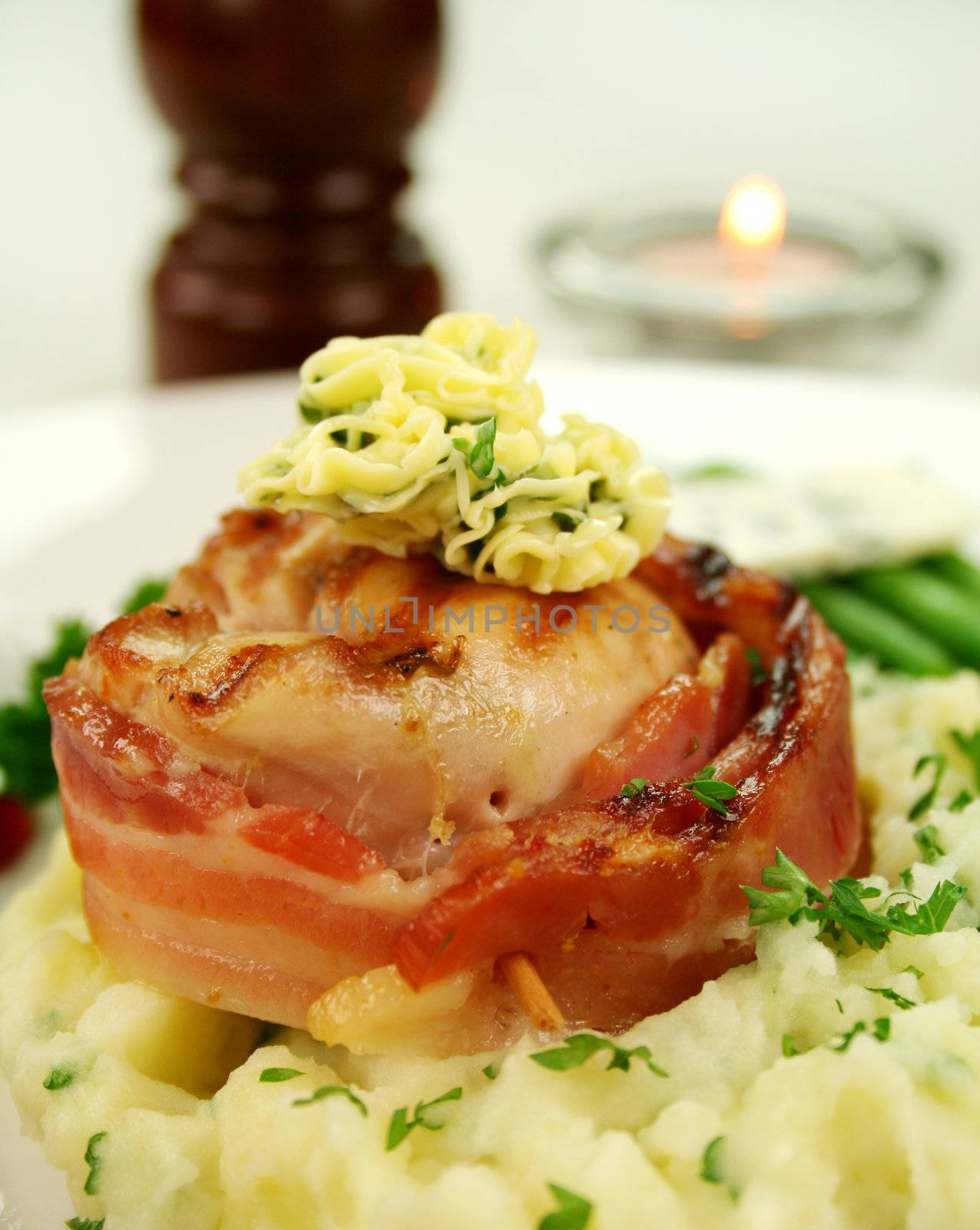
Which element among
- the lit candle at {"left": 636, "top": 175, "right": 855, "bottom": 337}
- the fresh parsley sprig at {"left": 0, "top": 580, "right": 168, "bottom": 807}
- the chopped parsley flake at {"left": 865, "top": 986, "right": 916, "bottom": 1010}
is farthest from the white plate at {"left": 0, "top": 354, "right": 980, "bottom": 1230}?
the chopped parsley flake at {"left": 865, "top": 986, "right": 916, "bottom": 1010}

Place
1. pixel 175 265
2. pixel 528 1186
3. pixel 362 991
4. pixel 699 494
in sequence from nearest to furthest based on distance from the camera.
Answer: pixel 528 1186 → pixel 362 991 → pixel 699 494 → pixel 175 265

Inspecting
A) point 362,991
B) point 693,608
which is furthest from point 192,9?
point 362,991

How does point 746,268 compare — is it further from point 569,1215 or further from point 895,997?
point 569,1215

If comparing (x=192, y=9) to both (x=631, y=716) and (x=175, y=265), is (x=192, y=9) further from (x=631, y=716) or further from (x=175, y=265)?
(x=631, y=716)

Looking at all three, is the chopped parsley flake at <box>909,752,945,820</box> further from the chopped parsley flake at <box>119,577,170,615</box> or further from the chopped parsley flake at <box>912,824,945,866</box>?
the chopped parsley flake at <box>119,577,170,615</box>

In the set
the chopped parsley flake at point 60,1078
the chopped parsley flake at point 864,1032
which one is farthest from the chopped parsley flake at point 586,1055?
the chopped parsley flake at point 60,1078

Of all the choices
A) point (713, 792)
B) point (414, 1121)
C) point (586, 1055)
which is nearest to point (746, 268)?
point (713, 792)

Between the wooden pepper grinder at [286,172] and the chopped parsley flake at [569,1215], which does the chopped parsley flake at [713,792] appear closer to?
the chopped parsley flake at [569,1215]
